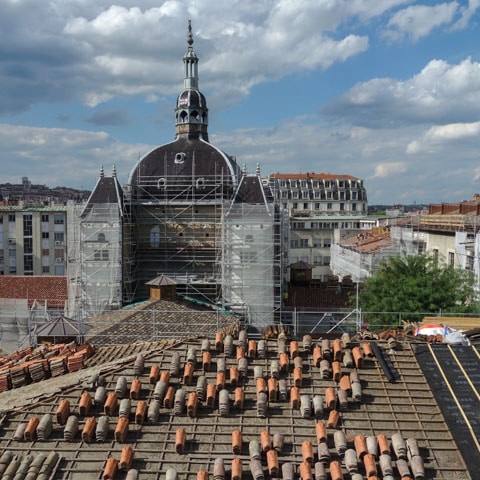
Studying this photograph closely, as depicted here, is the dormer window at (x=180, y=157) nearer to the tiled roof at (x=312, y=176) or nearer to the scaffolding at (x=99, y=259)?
the scaffolding at (x=99, y=259)

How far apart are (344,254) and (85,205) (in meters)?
25.8

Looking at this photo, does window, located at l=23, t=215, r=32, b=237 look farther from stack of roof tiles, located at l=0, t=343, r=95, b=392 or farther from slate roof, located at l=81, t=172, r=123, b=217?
stack of roof tiles, located at l=0, t=343, r=95, b=392

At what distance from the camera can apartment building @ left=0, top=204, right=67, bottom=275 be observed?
69.1m

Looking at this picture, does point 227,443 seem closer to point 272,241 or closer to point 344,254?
point 272,241

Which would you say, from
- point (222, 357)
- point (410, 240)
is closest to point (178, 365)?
point (222, 357)

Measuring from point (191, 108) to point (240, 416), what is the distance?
1380 inches

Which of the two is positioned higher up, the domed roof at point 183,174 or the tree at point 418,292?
the domed roof at point 183,174

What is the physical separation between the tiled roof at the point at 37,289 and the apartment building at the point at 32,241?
2422 centimetres

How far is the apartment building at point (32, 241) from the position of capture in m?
69.1

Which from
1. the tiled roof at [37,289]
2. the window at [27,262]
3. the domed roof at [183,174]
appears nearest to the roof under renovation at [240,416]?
the domed roof at [183,174]

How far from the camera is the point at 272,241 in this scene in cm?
3600

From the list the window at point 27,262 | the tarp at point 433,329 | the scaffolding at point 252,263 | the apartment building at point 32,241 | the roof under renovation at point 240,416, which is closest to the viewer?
the roof under renovation at point 240,416

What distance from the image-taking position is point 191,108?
Result: 44.9 meters

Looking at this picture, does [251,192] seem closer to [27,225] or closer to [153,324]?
[153,324]
